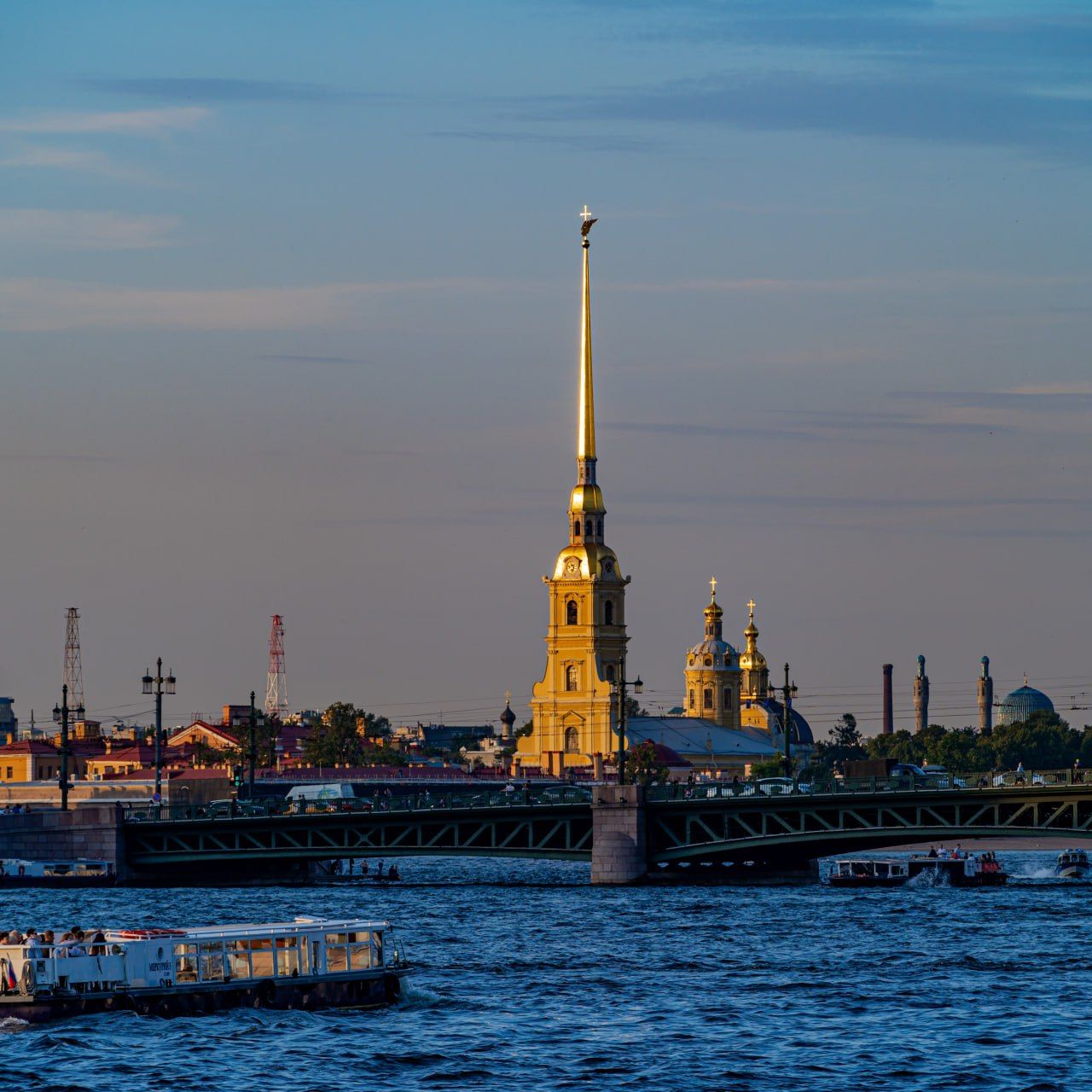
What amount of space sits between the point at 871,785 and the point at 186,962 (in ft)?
163

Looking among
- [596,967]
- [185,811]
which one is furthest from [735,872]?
[596,967]

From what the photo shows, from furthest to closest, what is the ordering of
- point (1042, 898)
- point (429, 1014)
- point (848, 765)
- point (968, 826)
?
1. point (848, 765)
2. point (1042, 898)
3. point (968, 826)
4. point (429, 1014)

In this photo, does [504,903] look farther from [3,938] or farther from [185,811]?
[3,938]

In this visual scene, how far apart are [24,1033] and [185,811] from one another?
62.7 m

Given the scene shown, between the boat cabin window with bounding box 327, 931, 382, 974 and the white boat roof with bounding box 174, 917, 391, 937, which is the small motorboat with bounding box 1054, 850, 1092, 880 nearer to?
the boat cabin window with bounding box 327, 931, 382, 974

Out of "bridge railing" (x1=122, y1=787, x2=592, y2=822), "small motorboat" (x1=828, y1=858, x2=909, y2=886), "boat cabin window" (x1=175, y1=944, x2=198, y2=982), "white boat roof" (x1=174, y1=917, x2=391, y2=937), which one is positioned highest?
"bridge railing" (x1=122, y1=787, x2=592, y2=822)

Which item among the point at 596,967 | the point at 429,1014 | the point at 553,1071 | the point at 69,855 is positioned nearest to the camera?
the point at 553,1071

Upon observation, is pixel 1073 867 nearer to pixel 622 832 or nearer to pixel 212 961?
pixel 622 832

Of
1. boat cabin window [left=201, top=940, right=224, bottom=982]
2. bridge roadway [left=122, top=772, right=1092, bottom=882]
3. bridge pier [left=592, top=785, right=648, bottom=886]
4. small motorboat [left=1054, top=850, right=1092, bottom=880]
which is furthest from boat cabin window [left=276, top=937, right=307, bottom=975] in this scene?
small motorboat [left=1054, top=850, right=1092, bottom=880]

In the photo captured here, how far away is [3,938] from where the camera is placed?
60.1m

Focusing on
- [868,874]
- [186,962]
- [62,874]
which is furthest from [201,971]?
[868,874]

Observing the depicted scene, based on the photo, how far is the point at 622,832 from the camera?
105812mm

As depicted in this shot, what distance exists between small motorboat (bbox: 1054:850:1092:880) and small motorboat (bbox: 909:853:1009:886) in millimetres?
13699

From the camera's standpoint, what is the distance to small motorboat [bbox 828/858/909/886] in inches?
4478
